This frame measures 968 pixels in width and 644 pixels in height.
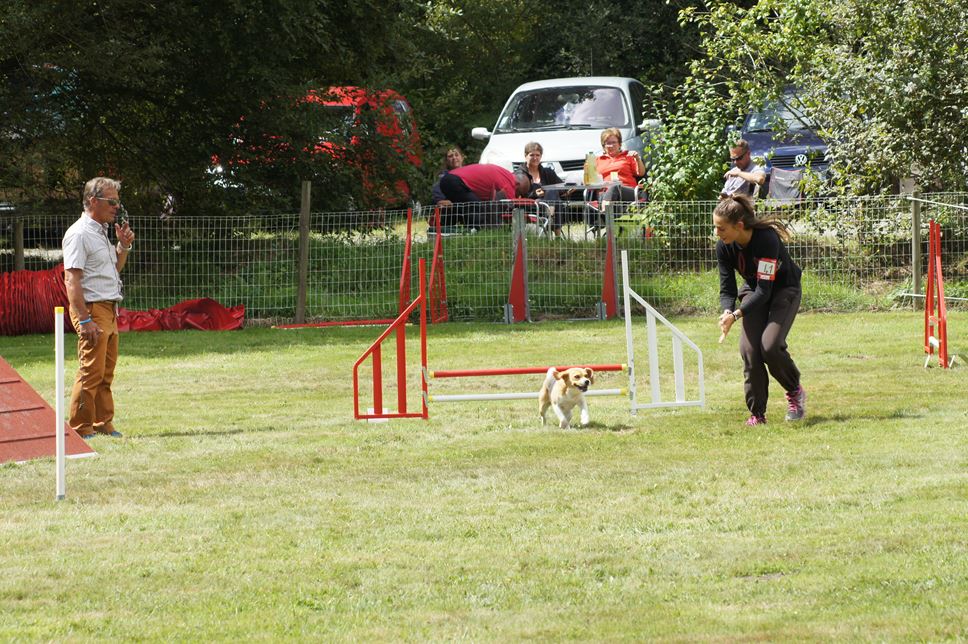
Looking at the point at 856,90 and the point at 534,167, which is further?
the point at 534,167

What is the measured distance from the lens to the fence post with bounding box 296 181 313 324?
17344 mm

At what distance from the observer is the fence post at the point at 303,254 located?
17.3 m

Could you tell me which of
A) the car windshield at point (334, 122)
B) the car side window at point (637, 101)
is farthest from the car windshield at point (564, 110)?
the car windshield at point (334, 122)

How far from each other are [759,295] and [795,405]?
31.0 inches

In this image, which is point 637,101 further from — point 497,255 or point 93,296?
point 93,296

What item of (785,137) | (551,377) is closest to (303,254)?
(785,137)

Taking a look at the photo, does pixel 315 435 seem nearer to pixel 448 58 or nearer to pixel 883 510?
pixel 883 510

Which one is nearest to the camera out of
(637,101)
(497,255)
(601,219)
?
(497,255)

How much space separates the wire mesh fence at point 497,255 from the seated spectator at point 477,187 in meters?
0.10

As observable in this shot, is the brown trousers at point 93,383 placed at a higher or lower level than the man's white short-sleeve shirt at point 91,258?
lower

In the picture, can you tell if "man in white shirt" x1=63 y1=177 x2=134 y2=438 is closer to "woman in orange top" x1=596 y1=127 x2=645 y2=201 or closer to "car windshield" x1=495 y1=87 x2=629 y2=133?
"woman in orange top" x1=596 y1=127 x2=645 y2=201

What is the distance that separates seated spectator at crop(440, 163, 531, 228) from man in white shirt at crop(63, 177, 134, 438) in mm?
7988

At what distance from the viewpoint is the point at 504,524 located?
6625mm

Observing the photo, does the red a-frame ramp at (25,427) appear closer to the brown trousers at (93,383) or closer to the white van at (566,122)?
the brown trousers at (93,383)
